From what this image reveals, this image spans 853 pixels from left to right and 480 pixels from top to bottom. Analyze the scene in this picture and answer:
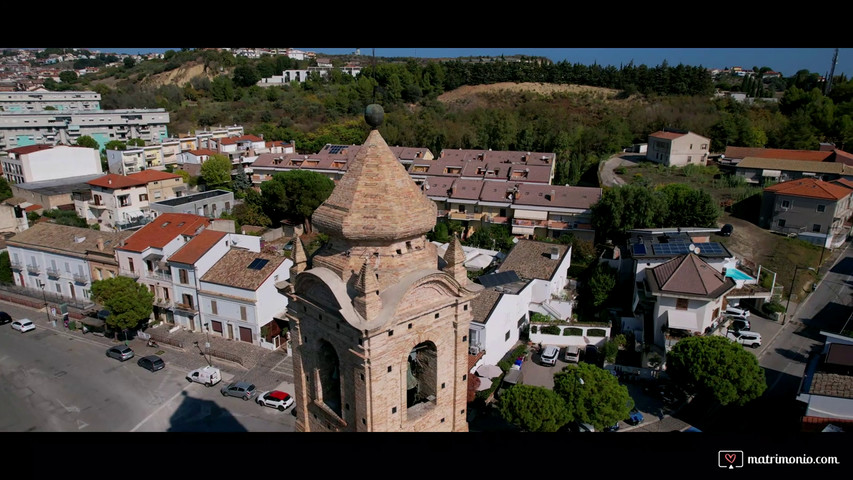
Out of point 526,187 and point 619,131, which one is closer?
point 526,187

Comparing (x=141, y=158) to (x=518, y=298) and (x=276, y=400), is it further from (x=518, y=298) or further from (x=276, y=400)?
(x=518, y=298)

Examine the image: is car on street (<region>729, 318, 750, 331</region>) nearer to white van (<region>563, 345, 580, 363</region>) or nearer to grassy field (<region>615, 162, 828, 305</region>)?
grassy field (<region>615, 162, 828, 305</region>)

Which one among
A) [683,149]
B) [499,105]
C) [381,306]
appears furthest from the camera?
[499,105]

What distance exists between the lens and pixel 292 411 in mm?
17750

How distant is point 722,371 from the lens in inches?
594

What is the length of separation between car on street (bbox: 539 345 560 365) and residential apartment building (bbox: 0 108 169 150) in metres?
45.2

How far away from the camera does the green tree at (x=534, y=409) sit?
14.1m

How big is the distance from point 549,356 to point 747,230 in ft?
54.3

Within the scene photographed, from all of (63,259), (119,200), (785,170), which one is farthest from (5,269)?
(785,170)

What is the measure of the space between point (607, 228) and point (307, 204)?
17081 millimetres

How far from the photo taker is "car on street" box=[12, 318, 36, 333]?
2359 centimetres

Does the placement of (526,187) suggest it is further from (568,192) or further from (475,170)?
(475,170)
